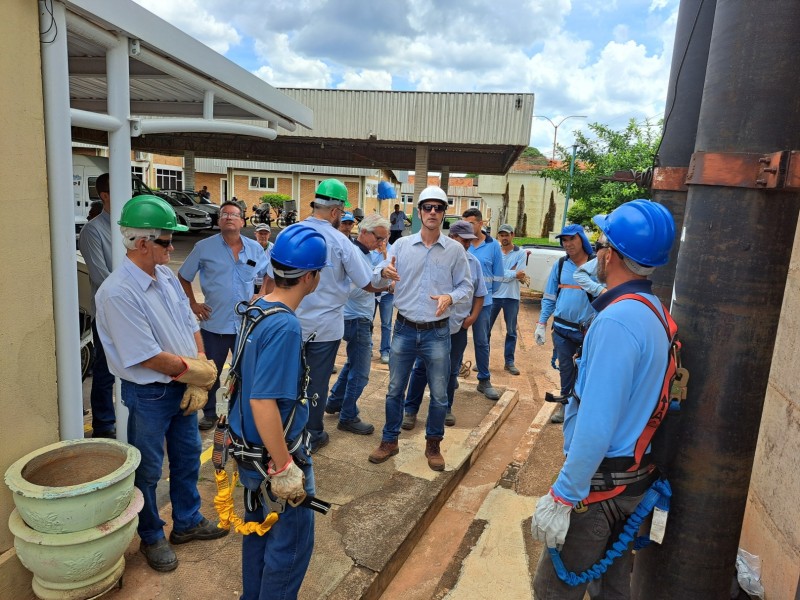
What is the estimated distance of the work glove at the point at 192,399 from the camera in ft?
9.76

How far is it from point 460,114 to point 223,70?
12.6 metres

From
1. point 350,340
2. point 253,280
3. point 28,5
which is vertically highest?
point 28,5

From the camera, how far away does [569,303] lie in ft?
17.0

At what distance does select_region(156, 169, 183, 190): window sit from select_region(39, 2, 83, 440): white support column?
40.4 metres

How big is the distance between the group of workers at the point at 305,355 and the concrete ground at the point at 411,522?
0.17m

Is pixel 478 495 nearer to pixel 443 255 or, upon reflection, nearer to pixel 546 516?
pixel 443 255

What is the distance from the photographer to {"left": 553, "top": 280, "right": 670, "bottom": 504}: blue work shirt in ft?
6.27

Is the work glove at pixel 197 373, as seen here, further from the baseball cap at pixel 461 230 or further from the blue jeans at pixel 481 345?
the blue jeans at pixel 481 345

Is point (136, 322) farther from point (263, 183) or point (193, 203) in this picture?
point (263, 183)

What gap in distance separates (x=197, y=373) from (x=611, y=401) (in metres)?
2.11

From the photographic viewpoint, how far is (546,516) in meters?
2.03

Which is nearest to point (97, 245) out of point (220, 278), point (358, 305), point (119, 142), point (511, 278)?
point (220, 278)

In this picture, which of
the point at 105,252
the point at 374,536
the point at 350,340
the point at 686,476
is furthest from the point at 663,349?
the point at 105,252

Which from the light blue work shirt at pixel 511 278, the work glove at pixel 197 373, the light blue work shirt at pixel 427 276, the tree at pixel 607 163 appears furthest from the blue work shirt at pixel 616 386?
the tree at pixel 607 163
